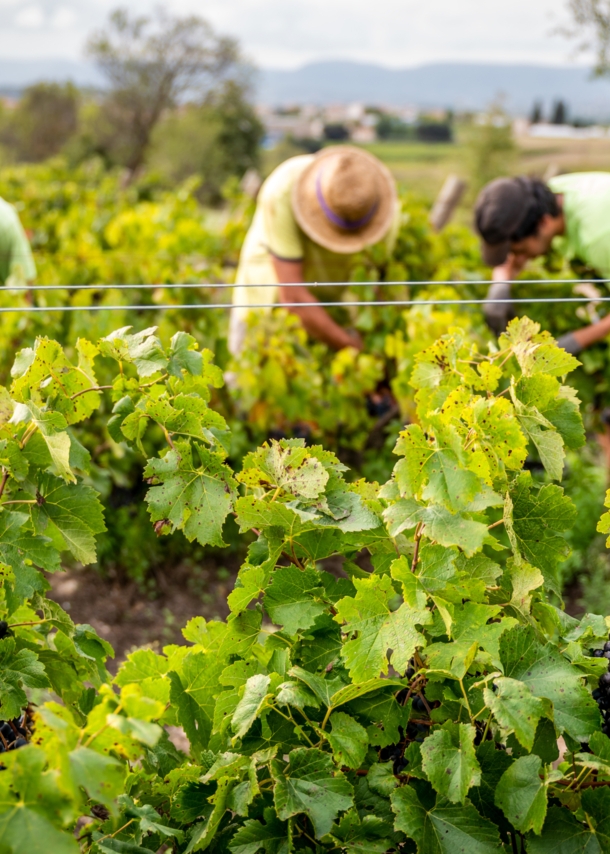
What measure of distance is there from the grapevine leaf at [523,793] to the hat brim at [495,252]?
3.31 metres

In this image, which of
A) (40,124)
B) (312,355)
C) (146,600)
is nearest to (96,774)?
(146,600)

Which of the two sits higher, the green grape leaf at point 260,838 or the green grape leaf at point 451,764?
the green grape leaf at point 451,764

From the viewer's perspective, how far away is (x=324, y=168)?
13.6 ft

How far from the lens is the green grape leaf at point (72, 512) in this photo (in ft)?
4.30

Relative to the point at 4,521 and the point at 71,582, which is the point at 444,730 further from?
the point at 71,582

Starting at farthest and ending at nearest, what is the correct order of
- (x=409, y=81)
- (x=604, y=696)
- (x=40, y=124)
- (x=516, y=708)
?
1. (x=409, y=81)
2. (x=40, y=124)
3. (x=604, y=696)
4. (x=516, y=708)

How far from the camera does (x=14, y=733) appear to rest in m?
1.41

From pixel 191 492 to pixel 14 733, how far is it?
547mm

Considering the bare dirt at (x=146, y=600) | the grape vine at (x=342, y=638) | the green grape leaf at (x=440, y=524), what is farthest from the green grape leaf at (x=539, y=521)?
the bare dirt at (x=146, y=600)

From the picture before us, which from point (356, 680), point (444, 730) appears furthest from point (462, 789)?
point (356, 680)

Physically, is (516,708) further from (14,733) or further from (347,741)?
(14,733)

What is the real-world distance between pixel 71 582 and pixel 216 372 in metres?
3.11

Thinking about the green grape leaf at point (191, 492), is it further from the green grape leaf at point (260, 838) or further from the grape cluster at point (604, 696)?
the grape cluster at point (604, 696)

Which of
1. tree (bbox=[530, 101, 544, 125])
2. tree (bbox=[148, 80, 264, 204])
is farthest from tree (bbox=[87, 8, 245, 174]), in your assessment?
tree (bbox=[530, 101, 544, 125])
